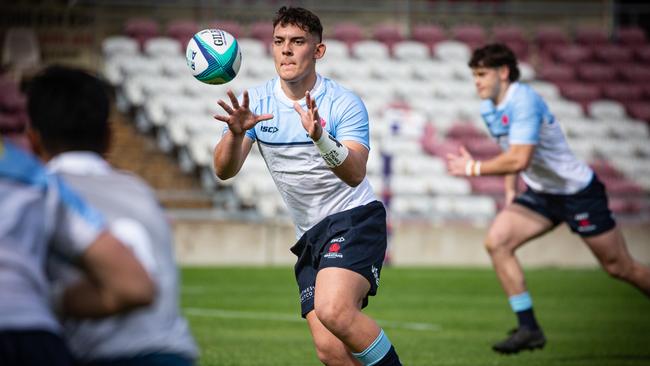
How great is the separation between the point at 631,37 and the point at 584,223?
65.3ft

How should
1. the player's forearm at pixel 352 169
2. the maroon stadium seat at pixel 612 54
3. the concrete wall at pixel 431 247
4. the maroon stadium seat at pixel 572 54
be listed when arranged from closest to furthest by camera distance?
the player's forearm at pixel 352 169
the concrete wall at pixel 431 247
the maroon stadium seat at pixel 572 54
the maroon stadium seat at pixel 612 54

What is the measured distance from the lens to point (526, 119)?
935 centimetres

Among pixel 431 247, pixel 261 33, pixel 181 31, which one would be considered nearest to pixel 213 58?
pixel 431 247

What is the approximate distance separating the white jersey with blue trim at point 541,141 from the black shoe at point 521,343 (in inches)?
53.9

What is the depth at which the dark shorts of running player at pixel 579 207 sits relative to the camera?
9453 millimetres

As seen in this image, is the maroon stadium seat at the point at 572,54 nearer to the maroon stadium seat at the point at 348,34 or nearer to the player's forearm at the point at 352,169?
the maroon stadium seat at the point at 348,34

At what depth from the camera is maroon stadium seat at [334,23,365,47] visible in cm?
2577

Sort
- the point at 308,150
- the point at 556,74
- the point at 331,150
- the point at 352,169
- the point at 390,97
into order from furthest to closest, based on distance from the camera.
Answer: the point at 556,74
the point at 390,97
the point at 308,150
the point at 352,169
the point at 331,150

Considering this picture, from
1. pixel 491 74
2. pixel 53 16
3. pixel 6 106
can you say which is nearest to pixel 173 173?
pixel 6 106

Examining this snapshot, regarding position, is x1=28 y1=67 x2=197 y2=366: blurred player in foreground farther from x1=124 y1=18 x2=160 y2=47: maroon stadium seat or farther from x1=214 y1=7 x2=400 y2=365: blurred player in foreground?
x1=124 y1=18 x2=160 y2=47: maroon stadium seat

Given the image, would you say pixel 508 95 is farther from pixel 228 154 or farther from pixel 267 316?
pixel 267 316

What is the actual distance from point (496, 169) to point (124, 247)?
20.2 feet

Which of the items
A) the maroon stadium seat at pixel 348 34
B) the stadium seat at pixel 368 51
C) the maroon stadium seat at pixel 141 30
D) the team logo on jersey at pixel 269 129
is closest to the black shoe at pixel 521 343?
the team logo on jersey at pixel 269 129

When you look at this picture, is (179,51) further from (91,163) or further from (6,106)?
(91,163)
